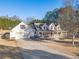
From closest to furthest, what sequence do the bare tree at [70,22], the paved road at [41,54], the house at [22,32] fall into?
the paved road at [41,54] → the bare tree at [70,22] → the house at [22,32]

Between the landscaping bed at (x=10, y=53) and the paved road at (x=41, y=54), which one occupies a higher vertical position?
the landscaping bed at (x=10, y=53)

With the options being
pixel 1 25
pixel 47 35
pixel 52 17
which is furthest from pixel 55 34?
pixel 52 17

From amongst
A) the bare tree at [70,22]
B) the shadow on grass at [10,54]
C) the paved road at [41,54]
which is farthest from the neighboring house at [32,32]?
the shadow on grass at [10,54]

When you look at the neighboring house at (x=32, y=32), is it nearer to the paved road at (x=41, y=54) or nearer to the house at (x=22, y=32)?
the house at (x=22, y=32)

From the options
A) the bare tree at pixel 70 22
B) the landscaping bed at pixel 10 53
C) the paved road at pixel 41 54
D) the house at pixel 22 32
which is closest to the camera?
the landscaping bed at pixel 10 53

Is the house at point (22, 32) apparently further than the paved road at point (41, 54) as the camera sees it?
Yes

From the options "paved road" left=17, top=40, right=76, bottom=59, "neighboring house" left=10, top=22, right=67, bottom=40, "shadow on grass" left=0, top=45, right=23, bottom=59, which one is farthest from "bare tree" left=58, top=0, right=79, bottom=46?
"neighboring house" left=10, top=22, right=67, bottom=40

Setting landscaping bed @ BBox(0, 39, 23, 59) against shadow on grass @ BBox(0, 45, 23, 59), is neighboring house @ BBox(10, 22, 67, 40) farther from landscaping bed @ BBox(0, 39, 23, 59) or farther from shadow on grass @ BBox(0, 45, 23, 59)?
shadow on grass @ BBox(0, 45, 23, 59)

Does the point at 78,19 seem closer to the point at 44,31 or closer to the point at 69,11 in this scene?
the point at 69,11

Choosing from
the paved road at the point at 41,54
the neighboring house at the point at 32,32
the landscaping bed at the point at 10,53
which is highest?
the neighboring house at the point at 32,32

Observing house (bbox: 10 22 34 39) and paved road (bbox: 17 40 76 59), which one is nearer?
paved road (bbox: 17 40 76 59)

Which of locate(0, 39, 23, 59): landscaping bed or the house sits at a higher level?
the house

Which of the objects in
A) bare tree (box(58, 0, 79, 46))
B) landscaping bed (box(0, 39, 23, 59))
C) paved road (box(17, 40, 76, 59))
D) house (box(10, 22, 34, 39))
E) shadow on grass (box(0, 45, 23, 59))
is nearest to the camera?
shadow on grass (box(0, 45, 23, 59))

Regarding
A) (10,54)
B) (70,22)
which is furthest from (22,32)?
(10,54)
